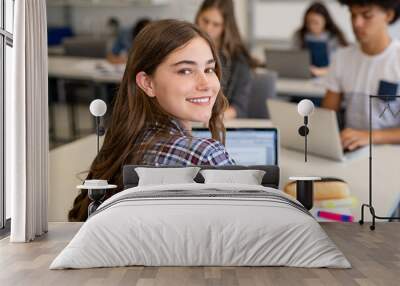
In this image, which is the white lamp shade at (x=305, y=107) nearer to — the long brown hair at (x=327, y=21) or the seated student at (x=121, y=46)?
the seated student at (x=121, y=46)

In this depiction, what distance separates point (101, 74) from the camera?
28.3ft

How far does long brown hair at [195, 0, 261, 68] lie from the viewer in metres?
6.21

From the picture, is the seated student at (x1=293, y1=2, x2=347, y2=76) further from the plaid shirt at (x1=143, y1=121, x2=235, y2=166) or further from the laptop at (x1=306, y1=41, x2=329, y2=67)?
the plaid shirt at (x1=143, y1=121, x2=235, y2=166)

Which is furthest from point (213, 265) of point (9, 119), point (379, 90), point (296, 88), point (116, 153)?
point (296, 88)

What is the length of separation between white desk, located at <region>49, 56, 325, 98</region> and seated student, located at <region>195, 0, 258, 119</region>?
132cm

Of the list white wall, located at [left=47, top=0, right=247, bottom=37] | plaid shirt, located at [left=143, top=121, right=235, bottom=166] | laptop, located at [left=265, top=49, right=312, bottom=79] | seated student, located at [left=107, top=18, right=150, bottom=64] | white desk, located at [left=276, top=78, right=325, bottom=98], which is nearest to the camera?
plaid shirt, located at [left=143, top=121, right=235, bottom=166]

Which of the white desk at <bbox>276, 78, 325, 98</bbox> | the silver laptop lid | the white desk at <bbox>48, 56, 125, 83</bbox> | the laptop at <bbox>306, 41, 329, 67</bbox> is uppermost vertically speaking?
the laptop at <bbox>306, 41, 329, 67</bbox>

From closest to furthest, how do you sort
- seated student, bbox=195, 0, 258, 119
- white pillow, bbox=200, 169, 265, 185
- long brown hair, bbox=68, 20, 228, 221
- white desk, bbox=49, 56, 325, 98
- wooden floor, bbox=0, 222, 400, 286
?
1. wooden floor, bbox=0, 222, 400, 286
2. white pillow, bbox=200, 169, 265, 185
3. long brown hair, bbox=68, 20, 228, 221
4. seated student, bbox=195, 0, 258, 119
5. white desk, bbox=49, 56, 325, 98

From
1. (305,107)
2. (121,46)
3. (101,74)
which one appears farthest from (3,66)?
(121,46)

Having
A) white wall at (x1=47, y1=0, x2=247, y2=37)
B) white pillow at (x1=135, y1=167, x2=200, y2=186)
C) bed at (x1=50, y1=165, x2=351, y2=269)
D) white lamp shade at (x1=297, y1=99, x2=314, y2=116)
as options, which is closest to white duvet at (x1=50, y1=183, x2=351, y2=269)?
bed at (x1=50, y1=165, x2=351, y2=269)

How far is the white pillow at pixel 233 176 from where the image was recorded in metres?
4.75

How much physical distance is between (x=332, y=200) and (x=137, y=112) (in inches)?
46.7

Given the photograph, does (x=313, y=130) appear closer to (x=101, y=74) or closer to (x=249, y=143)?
(x=249, y=143)

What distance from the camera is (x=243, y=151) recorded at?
16.7 ft
